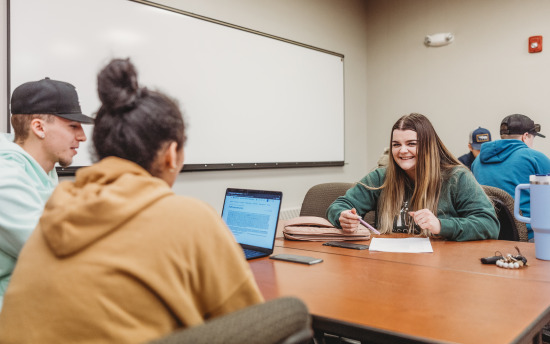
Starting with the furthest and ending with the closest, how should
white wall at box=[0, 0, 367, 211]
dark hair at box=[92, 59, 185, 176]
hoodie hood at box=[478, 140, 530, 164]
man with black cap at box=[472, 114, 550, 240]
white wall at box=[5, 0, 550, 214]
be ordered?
white wall at box=[5, 0, 550, 214] → white wall at box=[0, 0, 367, 211] → hoodie hood at box=[478, 140, 530, 164] → man with black cap at box=[472, 114, 550, 240] → dark hair at box=[92, 59, 185, 176]

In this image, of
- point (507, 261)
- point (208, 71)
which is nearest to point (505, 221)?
point (507, 261)

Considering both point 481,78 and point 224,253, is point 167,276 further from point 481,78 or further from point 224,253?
point 481,78

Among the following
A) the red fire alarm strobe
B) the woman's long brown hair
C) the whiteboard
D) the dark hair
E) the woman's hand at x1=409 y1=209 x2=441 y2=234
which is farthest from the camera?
the red fire alarm strobe

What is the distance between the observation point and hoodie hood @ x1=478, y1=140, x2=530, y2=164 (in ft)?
10.4

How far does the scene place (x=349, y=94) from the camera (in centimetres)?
491

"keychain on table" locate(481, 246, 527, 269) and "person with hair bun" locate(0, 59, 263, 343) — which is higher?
"person with hair bun" locate(0, 59, 263, 343)

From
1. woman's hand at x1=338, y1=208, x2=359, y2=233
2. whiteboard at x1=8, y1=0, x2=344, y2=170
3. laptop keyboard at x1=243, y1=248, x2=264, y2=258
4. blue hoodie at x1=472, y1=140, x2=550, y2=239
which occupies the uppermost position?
whiteboard at x1=8, y1=0, x2=344, y2=170

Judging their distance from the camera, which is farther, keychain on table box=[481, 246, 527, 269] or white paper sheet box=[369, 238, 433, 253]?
white paper sheet box=[369, 238, 433, 253]

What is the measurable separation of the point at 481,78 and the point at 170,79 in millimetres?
3025

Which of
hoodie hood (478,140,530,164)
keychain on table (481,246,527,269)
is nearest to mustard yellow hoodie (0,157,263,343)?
keychain on table (481,246,527,269)

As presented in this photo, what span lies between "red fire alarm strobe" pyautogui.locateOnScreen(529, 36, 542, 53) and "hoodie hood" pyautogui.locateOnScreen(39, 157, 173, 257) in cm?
435

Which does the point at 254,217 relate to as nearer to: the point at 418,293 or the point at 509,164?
the point at 418,293

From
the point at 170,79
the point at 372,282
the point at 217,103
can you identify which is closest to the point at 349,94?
the point at 217,103

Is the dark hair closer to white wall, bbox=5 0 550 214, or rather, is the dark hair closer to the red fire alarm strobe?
white wall, bbox=5 0 550 214
